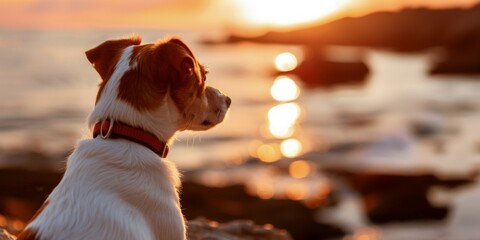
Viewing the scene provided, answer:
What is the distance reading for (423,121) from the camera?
32062mm

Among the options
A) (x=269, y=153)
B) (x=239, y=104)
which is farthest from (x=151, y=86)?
(x=239, y=104)

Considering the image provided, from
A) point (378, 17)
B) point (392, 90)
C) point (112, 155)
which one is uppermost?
point (378, 17)

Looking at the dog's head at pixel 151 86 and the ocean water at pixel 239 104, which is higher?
the ocean water at pixel 239 104

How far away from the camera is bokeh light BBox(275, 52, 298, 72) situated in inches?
3041

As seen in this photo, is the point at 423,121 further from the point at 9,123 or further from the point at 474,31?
the point at 474,31

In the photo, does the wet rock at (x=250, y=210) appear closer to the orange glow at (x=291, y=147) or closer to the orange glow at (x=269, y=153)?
the orange glow at (x=269, y=153)

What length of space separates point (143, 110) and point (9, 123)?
26.8 m

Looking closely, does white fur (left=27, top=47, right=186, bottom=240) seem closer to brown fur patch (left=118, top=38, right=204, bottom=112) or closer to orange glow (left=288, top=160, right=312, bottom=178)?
brown fur patch (left=118, top=38, right=204, bottom=112)

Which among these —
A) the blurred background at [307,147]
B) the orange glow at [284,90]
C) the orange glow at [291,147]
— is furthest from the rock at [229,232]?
the orange glow at [284,90]

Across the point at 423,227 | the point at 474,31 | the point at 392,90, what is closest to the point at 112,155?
the point at 423,227

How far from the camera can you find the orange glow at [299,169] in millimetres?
22328

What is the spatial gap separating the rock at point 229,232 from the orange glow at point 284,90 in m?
37.0

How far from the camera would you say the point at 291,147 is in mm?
27266

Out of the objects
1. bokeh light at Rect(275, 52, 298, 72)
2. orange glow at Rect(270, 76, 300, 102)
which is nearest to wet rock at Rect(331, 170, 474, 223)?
orange glow at Rect(270, 76, 300, 102)
